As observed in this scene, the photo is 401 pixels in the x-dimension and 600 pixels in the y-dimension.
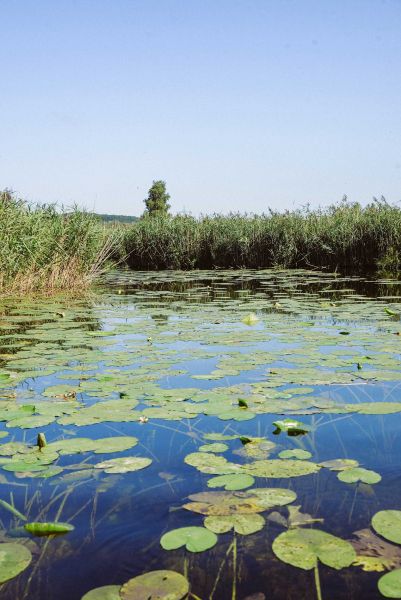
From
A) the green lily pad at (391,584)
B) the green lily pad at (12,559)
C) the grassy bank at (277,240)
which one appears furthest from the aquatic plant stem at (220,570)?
the grassy bank at (277,240)

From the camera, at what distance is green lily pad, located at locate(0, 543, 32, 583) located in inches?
61.3

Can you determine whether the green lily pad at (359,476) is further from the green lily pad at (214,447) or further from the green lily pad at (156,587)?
the green lily pad at (156,587)

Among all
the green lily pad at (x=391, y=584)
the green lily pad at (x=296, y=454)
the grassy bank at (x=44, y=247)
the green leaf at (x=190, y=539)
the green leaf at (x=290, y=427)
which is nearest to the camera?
the green lily pad at (x=391, y=584)

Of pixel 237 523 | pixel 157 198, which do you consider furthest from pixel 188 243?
pixel 157 198

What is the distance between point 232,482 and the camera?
2.09 meters

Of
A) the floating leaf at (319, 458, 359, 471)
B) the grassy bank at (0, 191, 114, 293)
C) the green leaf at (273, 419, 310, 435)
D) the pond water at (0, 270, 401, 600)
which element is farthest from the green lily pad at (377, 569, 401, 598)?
the grassy bank at (0, 191, 114, 293)

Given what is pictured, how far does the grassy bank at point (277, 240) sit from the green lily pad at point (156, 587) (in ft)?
47.3

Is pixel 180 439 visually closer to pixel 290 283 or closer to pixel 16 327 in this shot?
pixel 16 327

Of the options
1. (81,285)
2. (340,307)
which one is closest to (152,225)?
(81,285)

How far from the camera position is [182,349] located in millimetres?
4773

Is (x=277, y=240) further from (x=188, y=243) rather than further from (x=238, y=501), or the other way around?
(x=238, y=501)

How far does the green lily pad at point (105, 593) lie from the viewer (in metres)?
1.45

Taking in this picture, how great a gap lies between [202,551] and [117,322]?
5.00 metres

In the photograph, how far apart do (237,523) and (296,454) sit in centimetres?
65
